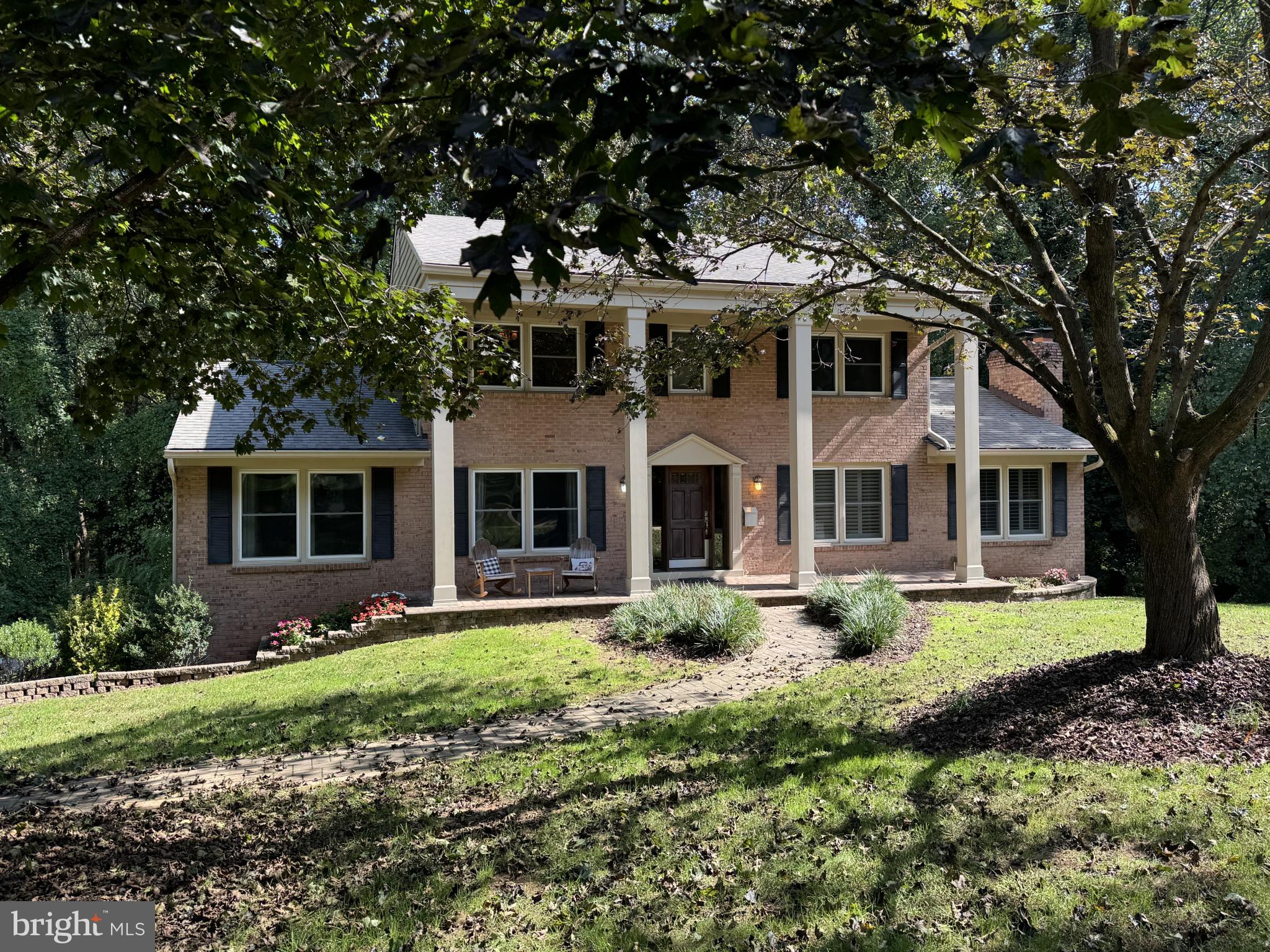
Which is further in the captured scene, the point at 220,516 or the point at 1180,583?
the point at 220,516

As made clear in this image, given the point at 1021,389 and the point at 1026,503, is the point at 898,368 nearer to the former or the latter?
the point at 1026,503

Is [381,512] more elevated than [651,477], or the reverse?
[651,477]

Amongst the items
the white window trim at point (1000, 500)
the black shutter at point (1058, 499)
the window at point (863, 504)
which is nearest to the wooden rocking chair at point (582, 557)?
the window at point (863, 504)

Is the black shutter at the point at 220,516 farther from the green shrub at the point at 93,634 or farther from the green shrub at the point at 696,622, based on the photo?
the green shrub at the point at 696,622

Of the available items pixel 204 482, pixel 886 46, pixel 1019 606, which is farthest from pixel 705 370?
pixel 886 46

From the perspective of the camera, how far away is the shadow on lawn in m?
3.72

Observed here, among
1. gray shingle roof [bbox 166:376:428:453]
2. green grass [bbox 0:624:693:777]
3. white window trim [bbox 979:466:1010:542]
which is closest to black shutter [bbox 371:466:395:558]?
gray shingle roof [bbox 166:376:428:453]

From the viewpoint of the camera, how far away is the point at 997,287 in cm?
775

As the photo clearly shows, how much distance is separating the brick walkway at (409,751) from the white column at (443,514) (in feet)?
17.6

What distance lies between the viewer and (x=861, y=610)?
35.8 feet

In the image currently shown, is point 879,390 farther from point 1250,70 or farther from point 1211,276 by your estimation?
point 1250,70

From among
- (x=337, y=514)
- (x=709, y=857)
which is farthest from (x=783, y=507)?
(x=709, y=857)

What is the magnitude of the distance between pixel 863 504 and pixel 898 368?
2.99 metres

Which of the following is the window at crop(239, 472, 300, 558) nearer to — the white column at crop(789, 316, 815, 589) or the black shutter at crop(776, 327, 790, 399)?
the white column at crop(789, 316, 815, 589)
